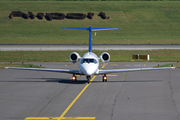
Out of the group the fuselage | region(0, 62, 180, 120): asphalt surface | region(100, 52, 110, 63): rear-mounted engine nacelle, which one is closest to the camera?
region(0, 62, 180, 120): asphalt surface

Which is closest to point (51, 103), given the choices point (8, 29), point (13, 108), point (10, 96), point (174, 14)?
point (13, 108)

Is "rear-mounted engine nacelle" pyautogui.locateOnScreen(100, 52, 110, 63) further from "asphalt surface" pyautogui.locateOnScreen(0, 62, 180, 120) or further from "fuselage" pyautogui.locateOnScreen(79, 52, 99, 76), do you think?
"asphalt surface" pyautogui.locateOnScreen(0, 62, 180, 120)

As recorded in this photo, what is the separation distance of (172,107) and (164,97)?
10.6ft

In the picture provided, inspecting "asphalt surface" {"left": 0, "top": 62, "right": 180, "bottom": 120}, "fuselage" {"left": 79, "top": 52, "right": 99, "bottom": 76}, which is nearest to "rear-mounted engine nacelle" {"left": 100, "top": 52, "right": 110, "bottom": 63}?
"fuselage" {"left": 79, "top": 52, "right": 99, "bottom": 76}

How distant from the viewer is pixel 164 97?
68.0ft

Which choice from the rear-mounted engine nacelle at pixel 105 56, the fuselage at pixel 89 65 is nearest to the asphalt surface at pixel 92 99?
the fuselage at pixel 89 65

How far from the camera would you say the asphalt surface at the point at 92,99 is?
15.9 meters

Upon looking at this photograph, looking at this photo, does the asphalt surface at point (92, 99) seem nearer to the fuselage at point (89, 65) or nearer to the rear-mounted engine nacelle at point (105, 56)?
the fuselage at point (89, 65)

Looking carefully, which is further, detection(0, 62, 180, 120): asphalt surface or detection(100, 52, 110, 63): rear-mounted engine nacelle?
detection(100, 52, 110, 63): rear-mounted engine nacelle

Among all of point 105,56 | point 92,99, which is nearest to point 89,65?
point 105,56

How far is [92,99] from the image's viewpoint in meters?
20.1

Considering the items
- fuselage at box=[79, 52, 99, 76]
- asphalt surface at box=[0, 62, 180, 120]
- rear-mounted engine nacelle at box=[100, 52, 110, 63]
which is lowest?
asphalt surface at box=[0, 62, 180, 120]

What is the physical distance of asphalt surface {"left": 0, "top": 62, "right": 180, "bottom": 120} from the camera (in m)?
15.9

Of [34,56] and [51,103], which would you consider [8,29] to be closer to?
[34,56]
